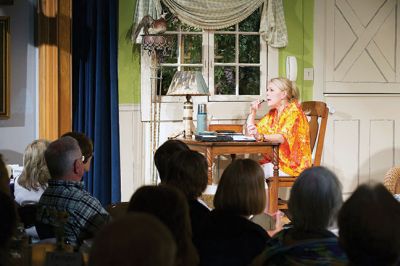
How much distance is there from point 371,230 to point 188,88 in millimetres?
3504

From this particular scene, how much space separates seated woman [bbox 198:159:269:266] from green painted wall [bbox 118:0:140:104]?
3.30m

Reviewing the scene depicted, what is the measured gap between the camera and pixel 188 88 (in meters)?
4.91

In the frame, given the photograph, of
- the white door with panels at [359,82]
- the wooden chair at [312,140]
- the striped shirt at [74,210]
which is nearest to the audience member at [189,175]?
the striped shirt at [74,210]

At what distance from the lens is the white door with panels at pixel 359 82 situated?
5.76 m

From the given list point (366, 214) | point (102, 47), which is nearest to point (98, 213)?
point (366, 214)

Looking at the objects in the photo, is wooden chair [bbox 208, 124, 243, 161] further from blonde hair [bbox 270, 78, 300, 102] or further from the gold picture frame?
the gold picture frame

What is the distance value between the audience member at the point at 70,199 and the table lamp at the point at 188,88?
225cm

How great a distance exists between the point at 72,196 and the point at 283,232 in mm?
1011

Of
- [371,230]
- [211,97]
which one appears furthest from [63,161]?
[211,97]

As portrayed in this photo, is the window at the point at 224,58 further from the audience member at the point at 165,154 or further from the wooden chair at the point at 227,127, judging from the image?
the audience member at the point at 165,154

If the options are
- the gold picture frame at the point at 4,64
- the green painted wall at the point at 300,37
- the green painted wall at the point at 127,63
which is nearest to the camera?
the gold picture frame at the point at 4,64

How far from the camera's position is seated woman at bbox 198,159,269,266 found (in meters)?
2.16

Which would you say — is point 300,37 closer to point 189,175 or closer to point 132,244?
point 189,175

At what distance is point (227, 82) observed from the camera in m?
5.69
